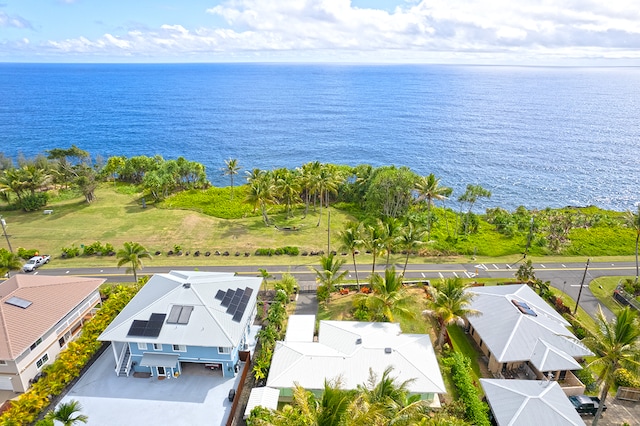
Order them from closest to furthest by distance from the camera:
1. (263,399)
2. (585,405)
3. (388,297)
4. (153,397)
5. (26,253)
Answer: (263,399)
(585,405)
(153,397)
(388,297)
(26,253)

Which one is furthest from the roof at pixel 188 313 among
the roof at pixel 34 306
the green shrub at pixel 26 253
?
the green shrub at pixel 26 253

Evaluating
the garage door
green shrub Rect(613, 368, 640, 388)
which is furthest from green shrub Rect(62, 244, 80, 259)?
green shrub Rect(613, 368, 640, 388)

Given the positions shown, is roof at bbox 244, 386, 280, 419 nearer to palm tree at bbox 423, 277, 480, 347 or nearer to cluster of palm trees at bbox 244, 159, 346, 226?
palm tree at bbox 423, 277, 480, 347

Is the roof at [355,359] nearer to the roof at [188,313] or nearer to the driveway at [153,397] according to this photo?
the driveway at [153,397]

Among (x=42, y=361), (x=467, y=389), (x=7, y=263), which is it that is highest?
(x=7, y=263)

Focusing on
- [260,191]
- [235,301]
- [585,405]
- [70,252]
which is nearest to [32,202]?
[70,252]

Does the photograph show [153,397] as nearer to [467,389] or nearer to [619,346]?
[467,389]

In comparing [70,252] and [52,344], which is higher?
[52,344]
